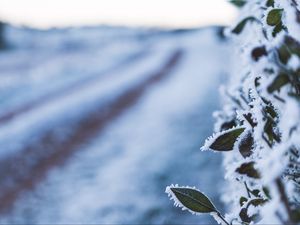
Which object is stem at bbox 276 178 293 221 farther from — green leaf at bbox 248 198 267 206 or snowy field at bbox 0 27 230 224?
snowy field at bbox 0 27 230 224

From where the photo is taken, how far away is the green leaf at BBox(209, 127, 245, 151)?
65.8 inches

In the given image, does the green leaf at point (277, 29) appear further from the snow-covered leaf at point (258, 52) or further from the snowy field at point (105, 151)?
the snowy field at point (105, 151)

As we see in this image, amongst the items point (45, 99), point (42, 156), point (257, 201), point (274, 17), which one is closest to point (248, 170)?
point (257, 201)

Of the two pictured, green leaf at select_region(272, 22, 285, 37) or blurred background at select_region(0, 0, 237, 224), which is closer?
green leaf at select_region(272, 22, 285, 37)

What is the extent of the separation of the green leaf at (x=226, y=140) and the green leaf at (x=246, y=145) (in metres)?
0.02

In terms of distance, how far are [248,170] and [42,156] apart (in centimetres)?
712

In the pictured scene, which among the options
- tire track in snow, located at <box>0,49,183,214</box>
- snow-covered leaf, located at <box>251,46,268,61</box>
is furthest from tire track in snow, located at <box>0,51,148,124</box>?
snow-covered leaf, located at <box>251,46,268,61</box>

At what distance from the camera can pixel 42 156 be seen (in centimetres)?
827

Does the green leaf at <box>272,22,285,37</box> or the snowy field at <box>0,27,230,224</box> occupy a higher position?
the snowy field at <box>0,27,230,224</box>

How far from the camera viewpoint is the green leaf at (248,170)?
1.45 m

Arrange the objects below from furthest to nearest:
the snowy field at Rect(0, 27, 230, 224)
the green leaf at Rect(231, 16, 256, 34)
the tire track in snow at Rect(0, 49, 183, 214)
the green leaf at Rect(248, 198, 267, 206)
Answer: the tire track in snow at Rect(0, 49, 183, 214) → the snowy field at Rect(0, 27, 230, 224) → the green leaf at Rect(231, 16, 256, 34) → the green leaf at Rect(248, 198, 267, 206)

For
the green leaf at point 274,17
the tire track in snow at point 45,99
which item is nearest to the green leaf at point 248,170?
the green leaf at point 274,17

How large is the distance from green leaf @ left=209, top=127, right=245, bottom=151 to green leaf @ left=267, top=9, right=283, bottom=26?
0.36 meters

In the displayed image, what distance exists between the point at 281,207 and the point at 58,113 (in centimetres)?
1097
